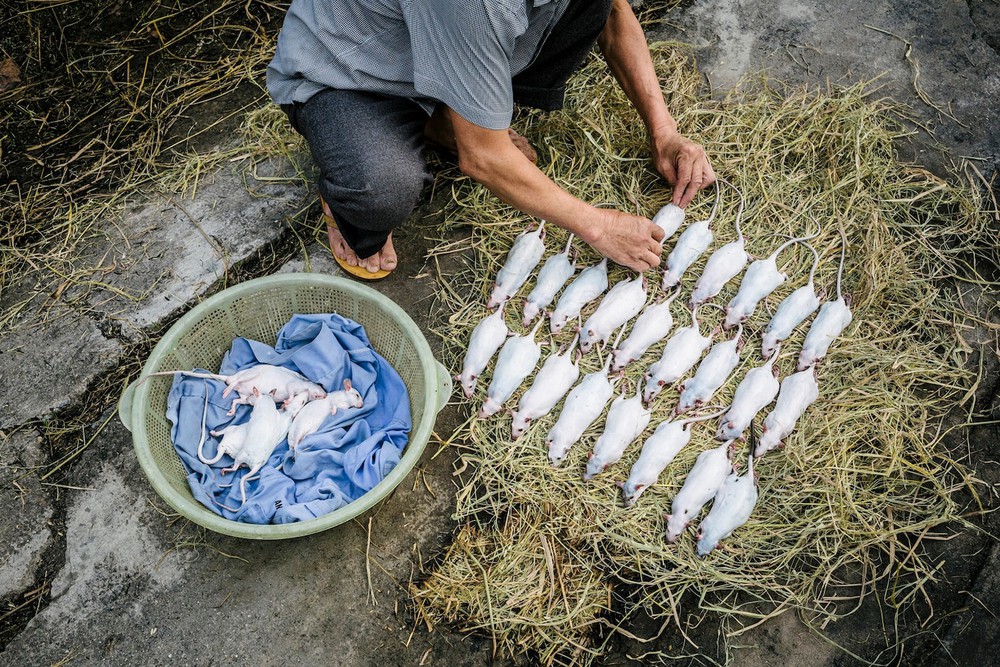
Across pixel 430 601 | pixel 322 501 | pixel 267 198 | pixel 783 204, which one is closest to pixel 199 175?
pixel 267 198

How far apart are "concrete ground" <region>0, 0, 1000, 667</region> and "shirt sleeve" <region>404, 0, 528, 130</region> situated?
986 millimetres

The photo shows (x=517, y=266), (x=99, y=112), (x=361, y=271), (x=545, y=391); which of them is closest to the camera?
(x=545, y=391)

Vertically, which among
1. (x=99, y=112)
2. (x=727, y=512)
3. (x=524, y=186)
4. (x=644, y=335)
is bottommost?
(x=727, y=512)

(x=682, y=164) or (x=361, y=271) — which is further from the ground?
(x=682, y=164)

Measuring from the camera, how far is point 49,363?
2.62 meters

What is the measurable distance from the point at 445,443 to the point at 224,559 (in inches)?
30.1

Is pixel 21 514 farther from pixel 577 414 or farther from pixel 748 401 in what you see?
pixel 748 401

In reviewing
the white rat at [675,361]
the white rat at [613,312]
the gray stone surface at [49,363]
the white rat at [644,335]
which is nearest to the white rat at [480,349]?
the white rat at [613,312]

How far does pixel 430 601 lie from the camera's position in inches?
91.7

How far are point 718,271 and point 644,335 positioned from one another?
36cm

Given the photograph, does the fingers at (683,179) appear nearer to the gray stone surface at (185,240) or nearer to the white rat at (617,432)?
the white rat at (617,432)

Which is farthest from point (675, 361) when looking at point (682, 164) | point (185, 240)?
point (185, 240)

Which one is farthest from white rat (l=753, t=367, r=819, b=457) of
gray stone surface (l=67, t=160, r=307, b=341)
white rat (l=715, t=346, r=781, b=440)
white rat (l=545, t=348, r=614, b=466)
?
gray stone surface (l=67, t=160, r=307, b=341)

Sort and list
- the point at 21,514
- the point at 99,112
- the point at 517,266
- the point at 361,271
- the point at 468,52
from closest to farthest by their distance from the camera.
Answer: the point at 468,52
the point at 21,514
the point at 517,266
the point at 361,271
the point at 99,112
